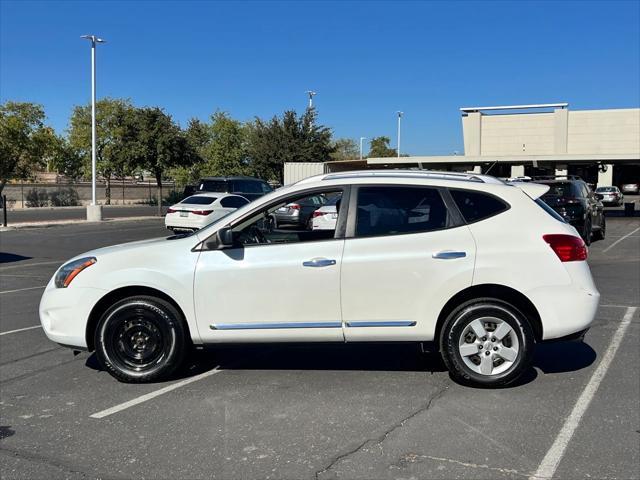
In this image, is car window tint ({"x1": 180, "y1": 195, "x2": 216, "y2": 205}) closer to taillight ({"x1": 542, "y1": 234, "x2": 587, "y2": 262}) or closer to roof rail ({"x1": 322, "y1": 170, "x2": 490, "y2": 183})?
roof rail ({"x1": 322, "y1": 170, "x2": 490, "y2": 183})

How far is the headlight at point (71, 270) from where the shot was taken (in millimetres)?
5203

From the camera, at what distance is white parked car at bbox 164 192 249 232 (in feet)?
61.2

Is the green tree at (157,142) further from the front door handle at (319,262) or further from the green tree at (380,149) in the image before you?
the green tree at (380,149)

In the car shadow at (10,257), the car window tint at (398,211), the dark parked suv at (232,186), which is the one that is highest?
the dark parked suv at (232,186)

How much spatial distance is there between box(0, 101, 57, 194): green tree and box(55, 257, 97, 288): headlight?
26.2 m

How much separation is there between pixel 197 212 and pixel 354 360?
13493mm

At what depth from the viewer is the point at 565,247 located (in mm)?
4941

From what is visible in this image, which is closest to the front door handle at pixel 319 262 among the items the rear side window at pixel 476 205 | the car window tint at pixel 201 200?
the rear side window at pixel 476 205

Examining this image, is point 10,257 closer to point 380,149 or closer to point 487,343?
point 487,343

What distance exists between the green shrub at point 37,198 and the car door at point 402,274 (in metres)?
44.8

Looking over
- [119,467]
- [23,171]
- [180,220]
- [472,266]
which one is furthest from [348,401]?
[23,171]

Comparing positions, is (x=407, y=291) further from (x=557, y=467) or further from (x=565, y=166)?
(x=565, y=166)

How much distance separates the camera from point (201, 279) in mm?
5031

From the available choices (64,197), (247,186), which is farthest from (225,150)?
(247,186)
